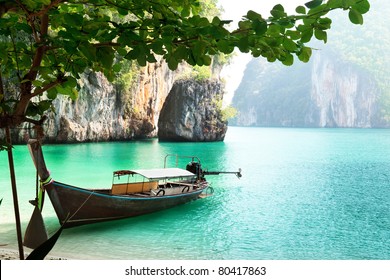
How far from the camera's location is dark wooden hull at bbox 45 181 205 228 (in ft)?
24.1

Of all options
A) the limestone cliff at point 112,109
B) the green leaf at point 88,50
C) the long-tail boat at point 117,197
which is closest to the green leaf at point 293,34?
the green leaf at point 88,50

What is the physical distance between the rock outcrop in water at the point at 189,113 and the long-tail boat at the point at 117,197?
74.5 ft

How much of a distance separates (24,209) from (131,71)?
21.4 m

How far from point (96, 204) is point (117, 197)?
1.49 feet

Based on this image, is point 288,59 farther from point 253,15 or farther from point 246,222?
point 246,222

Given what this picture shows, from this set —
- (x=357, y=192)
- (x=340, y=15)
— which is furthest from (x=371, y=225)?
(x=340, y=15)

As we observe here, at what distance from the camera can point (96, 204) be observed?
26.6 feet

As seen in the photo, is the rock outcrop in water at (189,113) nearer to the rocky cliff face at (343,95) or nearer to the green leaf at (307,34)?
the green leaf at (307,34)

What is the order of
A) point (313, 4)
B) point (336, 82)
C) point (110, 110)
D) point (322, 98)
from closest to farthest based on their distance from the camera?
point (313, 4) < point (110, 110) < point (336, 82) < point (322, 98)

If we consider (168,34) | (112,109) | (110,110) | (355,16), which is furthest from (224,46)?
(112,109)

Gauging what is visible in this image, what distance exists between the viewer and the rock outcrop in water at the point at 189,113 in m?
34.0

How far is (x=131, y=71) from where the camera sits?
97.7 feet
